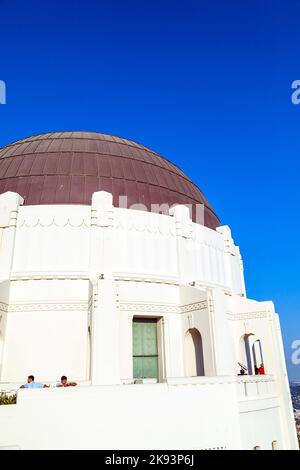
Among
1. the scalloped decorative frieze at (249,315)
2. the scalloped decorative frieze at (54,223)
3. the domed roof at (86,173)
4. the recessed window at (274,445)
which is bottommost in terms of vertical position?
the recessed window at (274,445)

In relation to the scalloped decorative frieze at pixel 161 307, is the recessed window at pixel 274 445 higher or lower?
lower

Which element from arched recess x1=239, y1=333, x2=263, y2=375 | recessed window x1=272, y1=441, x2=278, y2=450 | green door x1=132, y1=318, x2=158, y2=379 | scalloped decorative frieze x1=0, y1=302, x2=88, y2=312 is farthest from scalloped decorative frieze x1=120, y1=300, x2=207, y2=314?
recessed window x1=272, y1=441, x2=278, y2=450

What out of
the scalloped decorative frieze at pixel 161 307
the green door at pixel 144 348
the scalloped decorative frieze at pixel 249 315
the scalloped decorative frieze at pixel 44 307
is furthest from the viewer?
the scalloped decorative frieze at pixel 249 315

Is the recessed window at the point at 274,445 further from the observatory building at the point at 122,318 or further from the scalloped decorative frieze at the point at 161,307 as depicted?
the scalloped decorative frieze at the point at 161,307

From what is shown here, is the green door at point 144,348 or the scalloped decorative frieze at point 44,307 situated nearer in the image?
the scalloped decorative frieze at point 44,307

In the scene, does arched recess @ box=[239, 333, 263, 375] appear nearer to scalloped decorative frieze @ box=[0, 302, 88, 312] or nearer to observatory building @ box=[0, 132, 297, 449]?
observatory building @ box=[0, 132, 297, 449]

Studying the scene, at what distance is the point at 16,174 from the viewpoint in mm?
21016

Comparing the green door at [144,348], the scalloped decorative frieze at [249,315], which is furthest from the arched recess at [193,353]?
the scalloped decorative frieze at [249,315]

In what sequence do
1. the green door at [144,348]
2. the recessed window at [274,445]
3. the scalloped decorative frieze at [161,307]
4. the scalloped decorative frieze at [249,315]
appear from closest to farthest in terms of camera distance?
the recessed window at [274,445] < the scalloped decorative frieze at [161,307] < the green door at [144,348] < the scalloped decorative frieze at [249,315]

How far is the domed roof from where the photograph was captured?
64.9 ft

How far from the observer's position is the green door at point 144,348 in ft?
→ 54.6

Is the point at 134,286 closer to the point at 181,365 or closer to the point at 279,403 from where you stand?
the point at 181,365

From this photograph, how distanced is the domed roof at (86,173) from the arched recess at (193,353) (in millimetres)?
7642

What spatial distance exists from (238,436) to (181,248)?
9.19 meters
